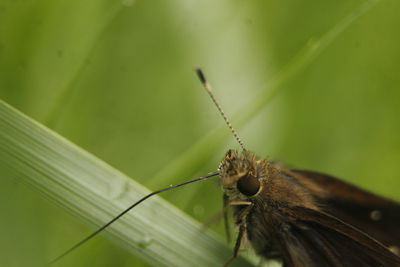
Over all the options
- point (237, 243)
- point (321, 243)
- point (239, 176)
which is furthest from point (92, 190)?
point (321, 243)

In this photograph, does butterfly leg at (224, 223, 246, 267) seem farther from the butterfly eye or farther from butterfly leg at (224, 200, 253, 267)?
the butterfly eye

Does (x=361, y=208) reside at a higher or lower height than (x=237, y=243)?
lower

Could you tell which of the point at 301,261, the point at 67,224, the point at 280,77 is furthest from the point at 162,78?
the point at 301,261

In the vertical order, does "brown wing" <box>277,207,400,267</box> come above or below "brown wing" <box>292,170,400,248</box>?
above

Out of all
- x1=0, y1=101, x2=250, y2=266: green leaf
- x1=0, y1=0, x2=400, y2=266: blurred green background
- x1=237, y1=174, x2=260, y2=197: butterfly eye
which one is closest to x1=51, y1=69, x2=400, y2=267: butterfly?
x1=237, y1=174, x2=260, y2=197: butterfly eye

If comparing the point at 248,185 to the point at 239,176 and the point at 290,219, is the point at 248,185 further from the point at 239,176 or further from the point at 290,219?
the point at 290,219

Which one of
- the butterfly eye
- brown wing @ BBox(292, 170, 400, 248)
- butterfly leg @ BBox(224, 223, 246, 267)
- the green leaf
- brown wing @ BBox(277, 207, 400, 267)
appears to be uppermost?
the green leaf

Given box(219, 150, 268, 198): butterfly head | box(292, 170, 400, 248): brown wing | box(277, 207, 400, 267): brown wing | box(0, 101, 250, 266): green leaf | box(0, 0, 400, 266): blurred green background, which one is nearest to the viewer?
box(0, 101, 250, 266): green leaf

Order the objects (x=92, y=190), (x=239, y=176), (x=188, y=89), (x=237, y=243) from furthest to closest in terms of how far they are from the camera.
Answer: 1. (x=188, y=89)
2. (x=237, y=243)
3. (x=239, y=176)
4. (x=92, y=190)
